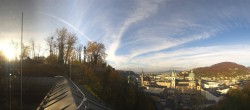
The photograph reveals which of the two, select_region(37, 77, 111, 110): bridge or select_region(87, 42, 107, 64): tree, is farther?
select_region(87, 42, 107, 64): tree

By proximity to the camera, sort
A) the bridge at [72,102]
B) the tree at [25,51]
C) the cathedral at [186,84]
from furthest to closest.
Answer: the cathedral at [186,84], the tree at [25,51], the bridge at [72,102]

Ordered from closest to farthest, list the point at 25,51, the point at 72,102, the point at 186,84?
the point at 72,102, the point at 25,51, the point at 186,84

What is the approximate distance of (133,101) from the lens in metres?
40.0

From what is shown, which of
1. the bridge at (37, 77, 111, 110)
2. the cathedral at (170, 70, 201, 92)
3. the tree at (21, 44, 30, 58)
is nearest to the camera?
the bridge at (37, 77, 111, 110)

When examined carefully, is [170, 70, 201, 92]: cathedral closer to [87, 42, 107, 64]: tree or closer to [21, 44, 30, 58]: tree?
[87, 42, 107, 64]: tree

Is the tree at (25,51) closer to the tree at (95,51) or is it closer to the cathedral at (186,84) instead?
the tree at (95,51)

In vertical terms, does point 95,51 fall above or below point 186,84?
above

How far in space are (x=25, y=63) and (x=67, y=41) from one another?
8.85 m

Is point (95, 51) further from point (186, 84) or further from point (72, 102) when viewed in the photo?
point (186, 84)

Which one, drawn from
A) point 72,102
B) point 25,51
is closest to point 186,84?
point 25,51

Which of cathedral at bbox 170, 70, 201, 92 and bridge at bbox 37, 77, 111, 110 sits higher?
bridge at bbox 37, 77, 111, 110

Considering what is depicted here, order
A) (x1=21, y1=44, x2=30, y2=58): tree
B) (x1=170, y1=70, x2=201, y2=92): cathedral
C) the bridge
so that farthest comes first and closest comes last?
(x1=170, y1=70, x2=201, y2=92): cathedral, (x1=21, y1=44, x2=30, y2=58): tree, the bridge

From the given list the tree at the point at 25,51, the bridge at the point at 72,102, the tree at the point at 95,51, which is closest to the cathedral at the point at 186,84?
the tree at the point at 95,51

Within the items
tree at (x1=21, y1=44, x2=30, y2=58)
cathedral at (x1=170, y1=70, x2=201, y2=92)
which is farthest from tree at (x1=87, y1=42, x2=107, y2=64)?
cathedral at (x1=170, y1=70, x2=201, y2=92)
